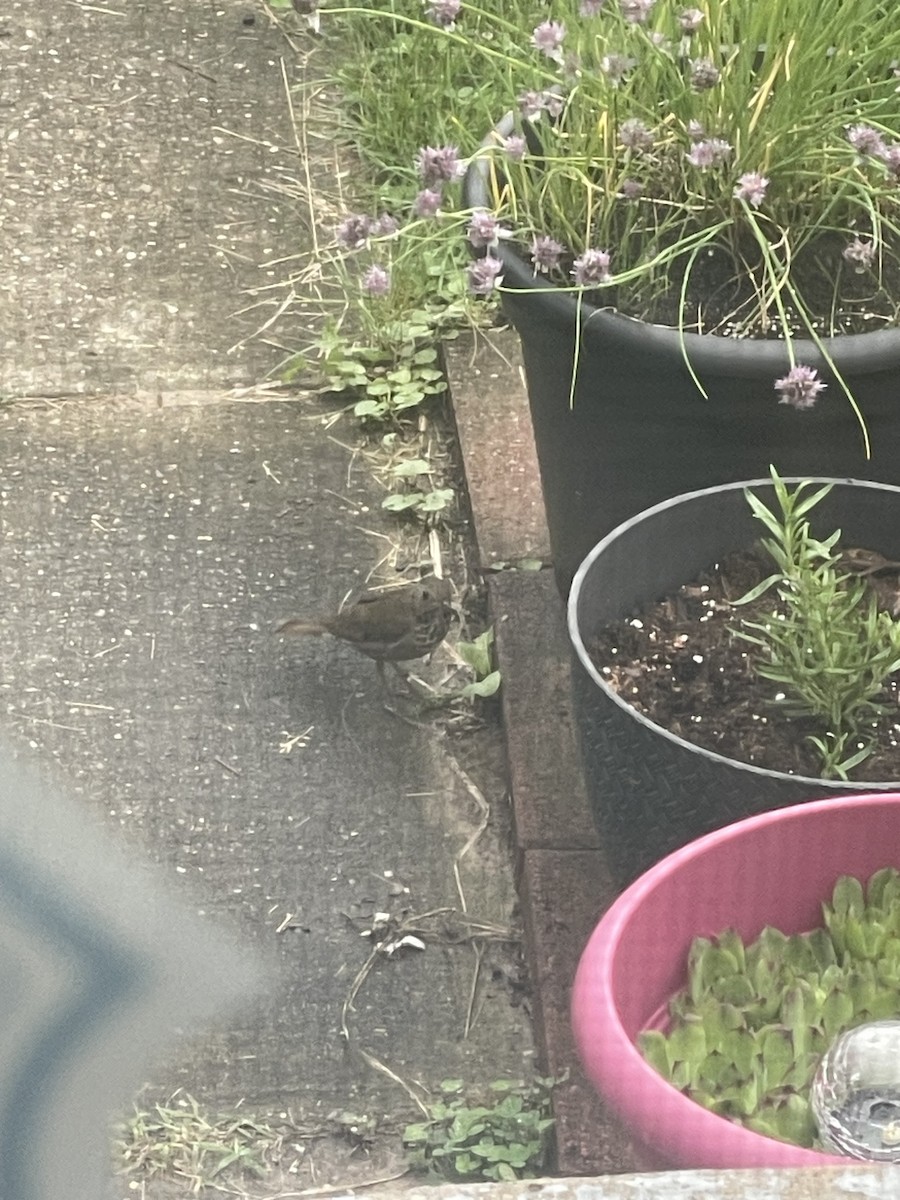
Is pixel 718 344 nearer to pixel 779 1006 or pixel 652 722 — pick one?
pixel 652 722

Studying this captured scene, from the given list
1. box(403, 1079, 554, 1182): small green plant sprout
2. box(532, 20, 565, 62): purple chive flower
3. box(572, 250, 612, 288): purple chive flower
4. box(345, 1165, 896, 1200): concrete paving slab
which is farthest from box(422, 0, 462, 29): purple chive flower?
box(345, 1165, 896, 1200): concrete paving slab

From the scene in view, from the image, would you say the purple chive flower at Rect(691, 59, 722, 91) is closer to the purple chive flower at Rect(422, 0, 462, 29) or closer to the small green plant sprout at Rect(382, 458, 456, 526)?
the purple chive flower at Rect(422, 0, 462, 29)

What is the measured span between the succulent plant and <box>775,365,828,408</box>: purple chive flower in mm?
581

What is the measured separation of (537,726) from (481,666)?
18 cm

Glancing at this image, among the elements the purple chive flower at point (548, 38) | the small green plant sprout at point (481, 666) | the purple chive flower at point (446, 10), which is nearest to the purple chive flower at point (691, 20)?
the purple chive flower at point (548, 38)

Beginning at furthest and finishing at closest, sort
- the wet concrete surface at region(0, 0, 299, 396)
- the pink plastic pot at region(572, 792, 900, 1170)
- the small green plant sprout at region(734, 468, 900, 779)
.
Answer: the wet concrete surface at region(0, 0, 299, 396) → the small green plant sprout at region(734, 468, 900, 779) → the pink plastic pot at region(572, 792, 900, 1170)

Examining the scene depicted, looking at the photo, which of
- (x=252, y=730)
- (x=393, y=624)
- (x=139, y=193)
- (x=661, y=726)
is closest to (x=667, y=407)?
(x=661, y=726)

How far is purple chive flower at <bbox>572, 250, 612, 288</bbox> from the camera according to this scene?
6.67 feet

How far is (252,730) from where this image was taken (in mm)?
2545

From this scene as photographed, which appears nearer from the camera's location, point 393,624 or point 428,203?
point 428,203

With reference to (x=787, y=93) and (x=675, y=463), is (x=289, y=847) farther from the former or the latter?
(x=787, y=93)

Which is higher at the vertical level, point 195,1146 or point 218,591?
point 218,591

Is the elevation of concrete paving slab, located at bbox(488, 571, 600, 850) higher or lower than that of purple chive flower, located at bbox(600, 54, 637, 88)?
lower

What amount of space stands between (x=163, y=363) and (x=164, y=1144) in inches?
66.4
